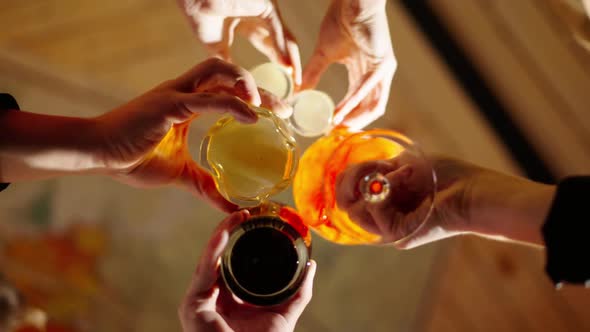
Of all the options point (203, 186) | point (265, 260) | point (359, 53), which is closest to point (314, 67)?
point (359, 53)

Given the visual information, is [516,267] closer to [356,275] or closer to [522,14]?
[356,275]

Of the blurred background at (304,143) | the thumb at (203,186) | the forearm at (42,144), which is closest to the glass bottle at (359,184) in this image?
the thumb at (203,186)

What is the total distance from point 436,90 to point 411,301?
60cm

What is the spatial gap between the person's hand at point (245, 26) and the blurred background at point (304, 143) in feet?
1.30

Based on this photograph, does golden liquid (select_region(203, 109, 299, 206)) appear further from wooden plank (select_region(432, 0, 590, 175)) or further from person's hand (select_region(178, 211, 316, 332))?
wooden plank (select_region(432, 0, 590, 175))

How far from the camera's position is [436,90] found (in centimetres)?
143

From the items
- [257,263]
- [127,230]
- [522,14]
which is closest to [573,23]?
[522,14]

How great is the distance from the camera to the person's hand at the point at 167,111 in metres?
0.62

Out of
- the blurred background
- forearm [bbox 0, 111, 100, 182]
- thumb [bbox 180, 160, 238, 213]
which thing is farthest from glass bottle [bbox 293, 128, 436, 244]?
the blurred background

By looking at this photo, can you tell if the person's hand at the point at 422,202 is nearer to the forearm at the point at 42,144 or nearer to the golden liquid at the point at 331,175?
the golden liquid at the point at 331,175

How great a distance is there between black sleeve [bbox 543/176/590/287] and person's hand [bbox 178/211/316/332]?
0.28 m

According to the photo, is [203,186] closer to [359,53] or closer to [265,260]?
[265,260]

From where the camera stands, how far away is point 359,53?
0.86m

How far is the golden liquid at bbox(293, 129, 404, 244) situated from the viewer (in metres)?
0.65
